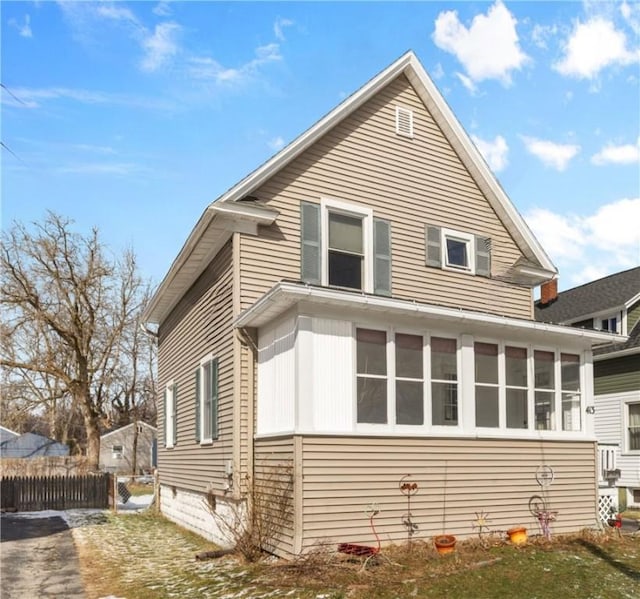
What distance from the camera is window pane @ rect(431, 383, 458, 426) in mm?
11344

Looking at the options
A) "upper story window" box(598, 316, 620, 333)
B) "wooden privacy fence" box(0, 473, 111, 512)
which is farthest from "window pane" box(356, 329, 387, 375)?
"upper story window" box(598, 316, 620, 333)

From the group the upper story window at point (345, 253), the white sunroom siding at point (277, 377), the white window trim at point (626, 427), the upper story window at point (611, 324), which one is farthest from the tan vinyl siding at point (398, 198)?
the upper story window at point (611, 324)

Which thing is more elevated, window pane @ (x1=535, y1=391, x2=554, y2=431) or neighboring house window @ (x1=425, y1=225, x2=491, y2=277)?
neighboring house window @ (x1=425, y1=225, x2=491, y2=277)

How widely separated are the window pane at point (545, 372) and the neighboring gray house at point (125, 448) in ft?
160

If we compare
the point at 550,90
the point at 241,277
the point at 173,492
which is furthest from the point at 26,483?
the point at 550,90

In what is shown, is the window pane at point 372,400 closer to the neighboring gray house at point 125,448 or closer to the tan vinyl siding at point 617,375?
the tan vinyl siding at point 617,375

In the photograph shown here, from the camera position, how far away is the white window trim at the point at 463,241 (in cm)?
1463

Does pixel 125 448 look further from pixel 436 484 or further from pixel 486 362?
pixel 436 484

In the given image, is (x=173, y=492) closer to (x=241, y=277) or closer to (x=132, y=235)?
(x=241, y=277)

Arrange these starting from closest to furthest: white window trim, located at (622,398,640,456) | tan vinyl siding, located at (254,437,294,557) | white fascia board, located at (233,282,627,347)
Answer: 1. tan vinyl siding, located at (254,437,294,557)
2. white fascia board, located at (233,282,627,347)
3. white window trim, located at (622,398,640,456)

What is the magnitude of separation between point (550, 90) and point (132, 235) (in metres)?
32.6

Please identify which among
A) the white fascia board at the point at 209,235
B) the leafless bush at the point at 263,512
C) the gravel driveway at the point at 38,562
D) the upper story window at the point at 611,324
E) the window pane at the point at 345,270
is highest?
the white fascia board at the point at 209,235

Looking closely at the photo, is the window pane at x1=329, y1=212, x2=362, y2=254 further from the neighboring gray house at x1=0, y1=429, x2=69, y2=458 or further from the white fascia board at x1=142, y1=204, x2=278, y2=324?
the neighboring gray house at x1=0, y1=429, x2=69, y2=458

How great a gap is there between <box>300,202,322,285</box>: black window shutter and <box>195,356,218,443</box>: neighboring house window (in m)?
2.50
